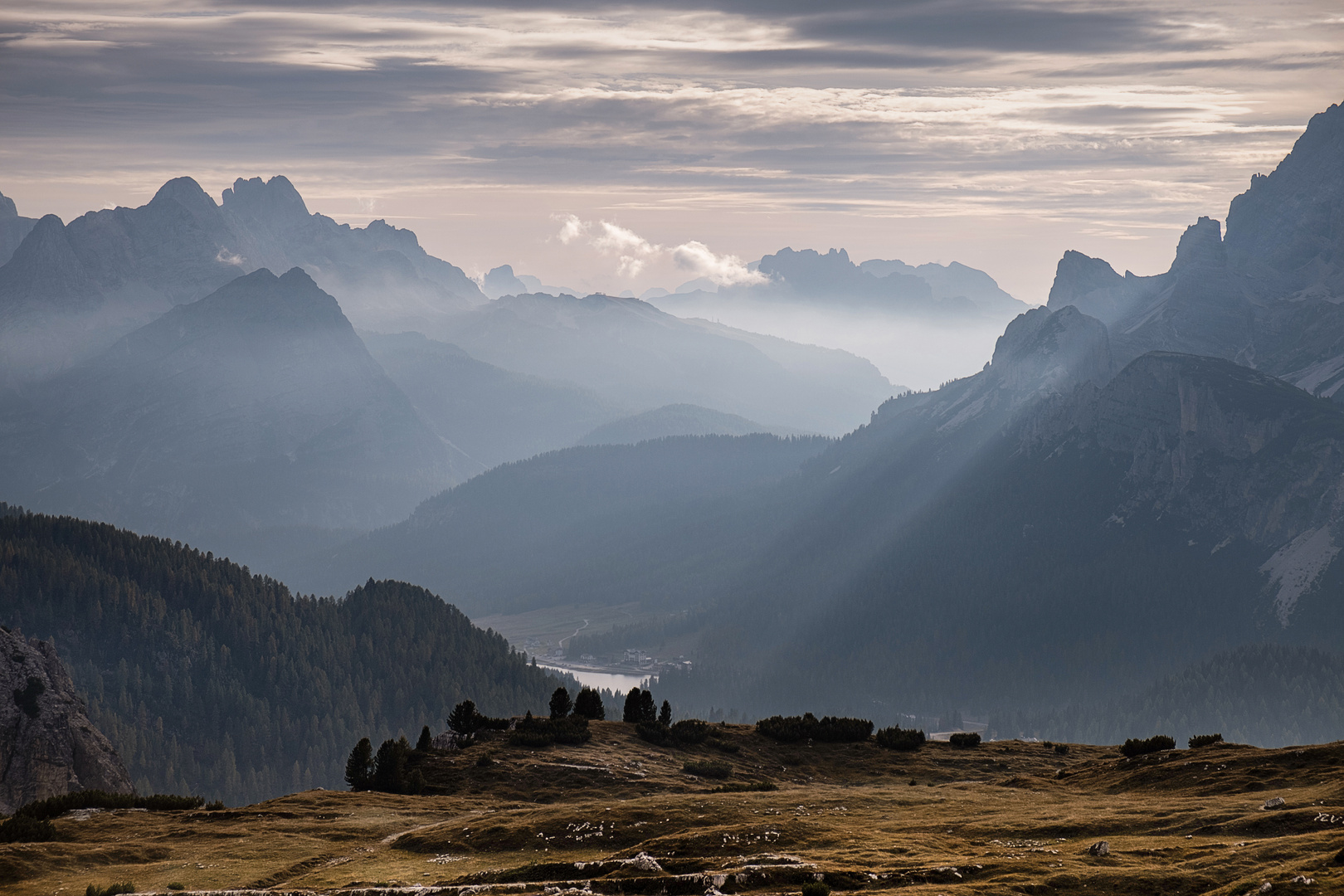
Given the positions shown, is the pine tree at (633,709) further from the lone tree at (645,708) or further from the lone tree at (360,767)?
the lone tree at (360,767)

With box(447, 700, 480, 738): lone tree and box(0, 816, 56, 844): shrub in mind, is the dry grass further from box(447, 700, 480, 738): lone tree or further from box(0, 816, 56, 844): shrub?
box(447, 700, 480, 738): lone tree

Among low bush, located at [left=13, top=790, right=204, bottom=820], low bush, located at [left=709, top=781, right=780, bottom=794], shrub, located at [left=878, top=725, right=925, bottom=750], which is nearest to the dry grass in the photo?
low bush, located at [left=709, top=781, right=780, bottom=794]

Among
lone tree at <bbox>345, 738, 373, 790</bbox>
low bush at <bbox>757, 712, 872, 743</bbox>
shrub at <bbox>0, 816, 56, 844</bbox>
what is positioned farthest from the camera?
low bush at <bbox>757, 712, 872, 743</bbox>

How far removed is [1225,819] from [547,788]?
59527 mm

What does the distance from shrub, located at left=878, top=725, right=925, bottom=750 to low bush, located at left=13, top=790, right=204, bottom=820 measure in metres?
72.4

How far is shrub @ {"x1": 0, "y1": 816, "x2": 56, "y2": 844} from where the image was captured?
78125 millimetres

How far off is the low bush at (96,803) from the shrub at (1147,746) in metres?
86.2

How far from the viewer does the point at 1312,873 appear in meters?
51.3

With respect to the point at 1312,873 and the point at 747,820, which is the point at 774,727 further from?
the point at 1312,873

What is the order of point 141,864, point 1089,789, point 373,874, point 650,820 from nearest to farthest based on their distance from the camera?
1. point 373,874
2. point 141,864
3. point 650,820
4. point 1089,789

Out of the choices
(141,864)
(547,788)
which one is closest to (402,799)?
(547,788)

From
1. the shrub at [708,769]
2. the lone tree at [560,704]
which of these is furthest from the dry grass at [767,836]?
the lone tree at [560,704]

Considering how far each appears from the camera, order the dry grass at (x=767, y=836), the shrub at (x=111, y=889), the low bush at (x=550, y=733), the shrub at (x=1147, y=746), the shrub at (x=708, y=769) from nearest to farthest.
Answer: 1. the dry grass at (x=767, y=836)
2. the shrub at (x=111, y=889)
3. the shrub at (x=1147, y=746)
4. the shrub at (x=708, y=769)
5. the low bush at (x=550, y=733)

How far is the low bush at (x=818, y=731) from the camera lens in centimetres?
13338
